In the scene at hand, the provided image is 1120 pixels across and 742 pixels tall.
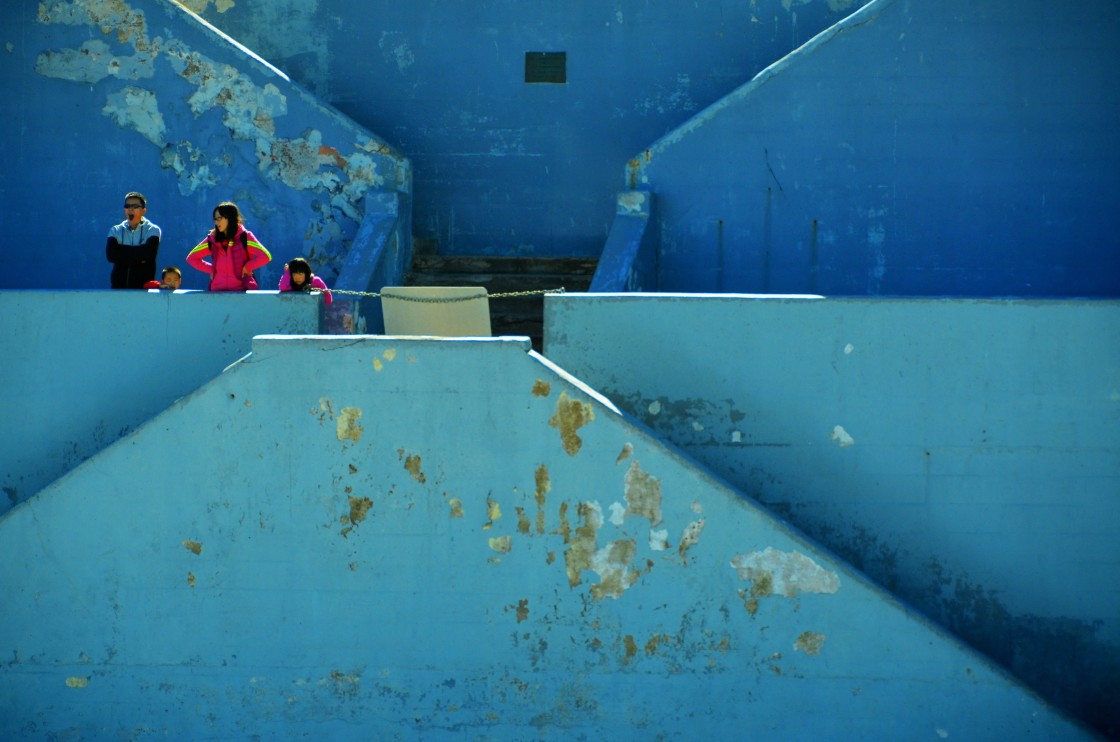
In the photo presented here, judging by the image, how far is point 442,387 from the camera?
838 centimetres

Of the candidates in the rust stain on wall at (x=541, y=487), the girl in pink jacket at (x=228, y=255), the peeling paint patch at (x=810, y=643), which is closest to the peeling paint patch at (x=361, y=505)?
the rust stain on wall at (x=541, y=487)

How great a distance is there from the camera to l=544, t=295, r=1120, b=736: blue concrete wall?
29.7 feet

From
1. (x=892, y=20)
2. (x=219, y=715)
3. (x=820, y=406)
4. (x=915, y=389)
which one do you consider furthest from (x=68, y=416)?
(x=892, y=20)

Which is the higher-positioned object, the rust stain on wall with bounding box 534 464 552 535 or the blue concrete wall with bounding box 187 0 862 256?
the blue concrete wall with bounding box 187 0 862 256

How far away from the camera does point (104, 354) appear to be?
30.3ft

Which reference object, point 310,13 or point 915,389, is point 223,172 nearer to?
point 310,13

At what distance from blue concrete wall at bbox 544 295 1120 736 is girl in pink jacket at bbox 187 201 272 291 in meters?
2.07

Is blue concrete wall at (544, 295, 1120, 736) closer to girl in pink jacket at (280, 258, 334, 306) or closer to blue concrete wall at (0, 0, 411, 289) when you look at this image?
girl in pink jacket at (280, 258, 334, 306)

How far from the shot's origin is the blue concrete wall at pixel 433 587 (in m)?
8.36

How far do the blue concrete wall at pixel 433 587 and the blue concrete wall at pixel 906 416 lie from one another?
860 millimetres

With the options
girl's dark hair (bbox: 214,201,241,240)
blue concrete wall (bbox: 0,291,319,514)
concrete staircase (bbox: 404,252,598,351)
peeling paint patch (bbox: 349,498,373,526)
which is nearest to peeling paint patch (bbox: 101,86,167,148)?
concrete staircase (bbox: 404,252,598,351)

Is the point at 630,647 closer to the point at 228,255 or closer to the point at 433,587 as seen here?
the point at 433,587

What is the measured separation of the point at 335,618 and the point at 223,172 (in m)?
5.13

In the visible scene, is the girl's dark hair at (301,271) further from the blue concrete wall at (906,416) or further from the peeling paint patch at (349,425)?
the blue concrete wall at (906,416)
